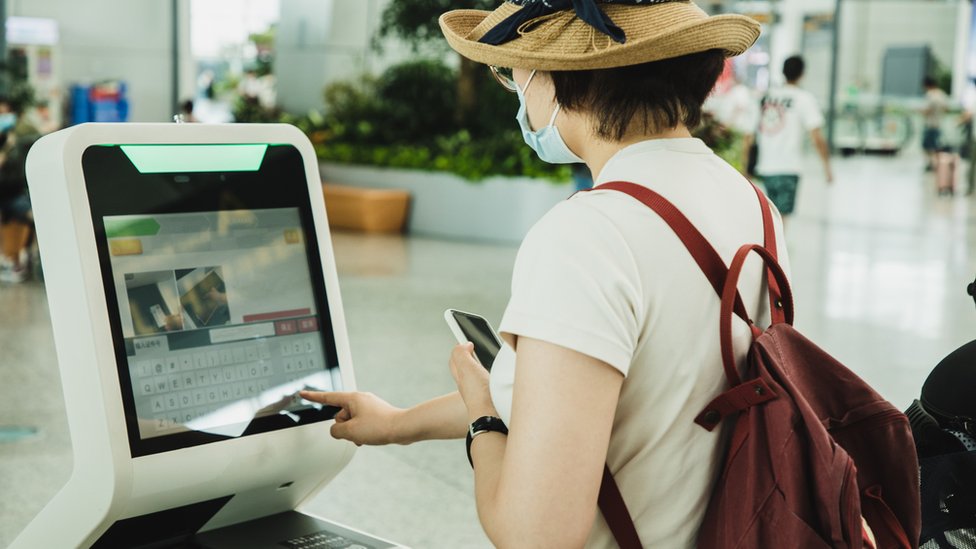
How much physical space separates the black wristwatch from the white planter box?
370 inches

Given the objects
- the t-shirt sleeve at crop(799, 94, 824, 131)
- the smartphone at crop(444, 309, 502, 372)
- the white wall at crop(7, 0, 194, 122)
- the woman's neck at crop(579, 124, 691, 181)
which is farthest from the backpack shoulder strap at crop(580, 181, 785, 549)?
the white wall at crop(7, 0, 194, 122)

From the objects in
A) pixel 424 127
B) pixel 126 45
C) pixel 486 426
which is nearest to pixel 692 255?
pixel 486 426

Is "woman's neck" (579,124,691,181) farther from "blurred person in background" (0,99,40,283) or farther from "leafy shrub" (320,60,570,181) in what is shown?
"leafy shrub" (320,60,570,181)

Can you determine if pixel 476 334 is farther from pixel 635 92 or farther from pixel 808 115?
pixel 808 115

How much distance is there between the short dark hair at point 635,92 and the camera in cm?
137

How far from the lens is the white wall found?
53.3 feet

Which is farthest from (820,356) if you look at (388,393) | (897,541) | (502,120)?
(502,120)

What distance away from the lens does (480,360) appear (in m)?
1.56

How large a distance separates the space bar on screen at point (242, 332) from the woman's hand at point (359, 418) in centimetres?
11

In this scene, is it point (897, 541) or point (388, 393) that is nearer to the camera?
point (897, 541)

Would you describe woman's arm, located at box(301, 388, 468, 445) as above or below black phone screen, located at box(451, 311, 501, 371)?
below

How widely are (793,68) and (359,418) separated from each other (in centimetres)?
884

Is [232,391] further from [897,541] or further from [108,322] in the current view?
[897,541]

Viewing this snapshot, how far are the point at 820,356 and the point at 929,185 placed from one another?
757 inches
